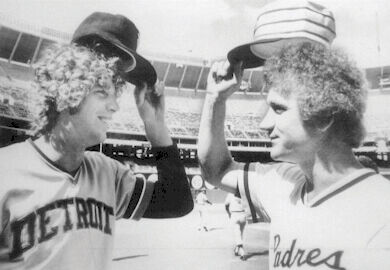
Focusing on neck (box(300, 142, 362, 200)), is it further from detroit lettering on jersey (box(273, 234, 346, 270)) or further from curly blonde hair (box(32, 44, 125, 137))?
curly blonde hair (box(32, 44, 125, 137))

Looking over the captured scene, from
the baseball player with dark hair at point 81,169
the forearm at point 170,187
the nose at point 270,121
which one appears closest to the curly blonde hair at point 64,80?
the baseball player with dark hair at point 81,169

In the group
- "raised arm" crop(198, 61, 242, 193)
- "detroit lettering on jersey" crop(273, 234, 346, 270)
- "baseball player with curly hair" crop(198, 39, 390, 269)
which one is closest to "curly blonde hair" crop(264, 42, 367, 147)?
"baseball player with curly hair" crop(198, 39, 390, 269)

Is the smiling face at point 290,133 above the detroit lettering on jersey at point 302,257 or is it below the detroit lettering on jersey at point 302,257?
above

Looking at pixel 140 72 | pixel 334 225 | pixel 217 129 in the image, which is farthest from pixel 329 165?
pixel 140 72

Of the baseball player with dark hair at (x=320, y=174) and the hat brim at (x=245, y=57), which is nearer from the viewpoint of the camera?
the baseball player with dark hair at (x=320, y=174)

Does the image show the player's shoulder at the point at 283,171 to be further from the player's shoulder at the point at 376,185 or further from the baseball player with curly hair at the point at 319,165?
the player's shoulder at the point at 376,185

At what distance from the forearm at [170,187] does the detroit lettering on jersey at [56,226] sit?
0.13 meters

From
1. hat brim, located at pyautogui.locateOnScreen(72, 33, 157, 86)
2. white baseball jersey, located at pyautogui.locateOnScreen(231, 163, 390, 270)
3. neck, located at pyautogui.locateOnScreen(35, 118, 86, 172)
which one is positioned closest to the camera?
white baseball jersey, located at pyautogui.locateOnScreen(231, 163, 390, 270)

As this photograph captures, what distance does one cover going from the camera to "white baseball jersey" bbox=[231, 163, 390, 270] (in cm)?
88

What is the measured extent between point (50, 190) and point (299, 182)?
2.07 ft

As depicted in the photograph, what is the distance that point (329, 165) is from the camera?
3.17 ft

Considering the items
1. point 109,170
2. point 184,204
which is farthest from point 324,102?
point 109,170

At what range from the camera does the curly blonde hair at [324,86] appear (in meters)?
0.96

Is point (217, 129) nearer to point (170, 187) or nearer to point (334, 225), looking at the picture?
point (170, 187)
